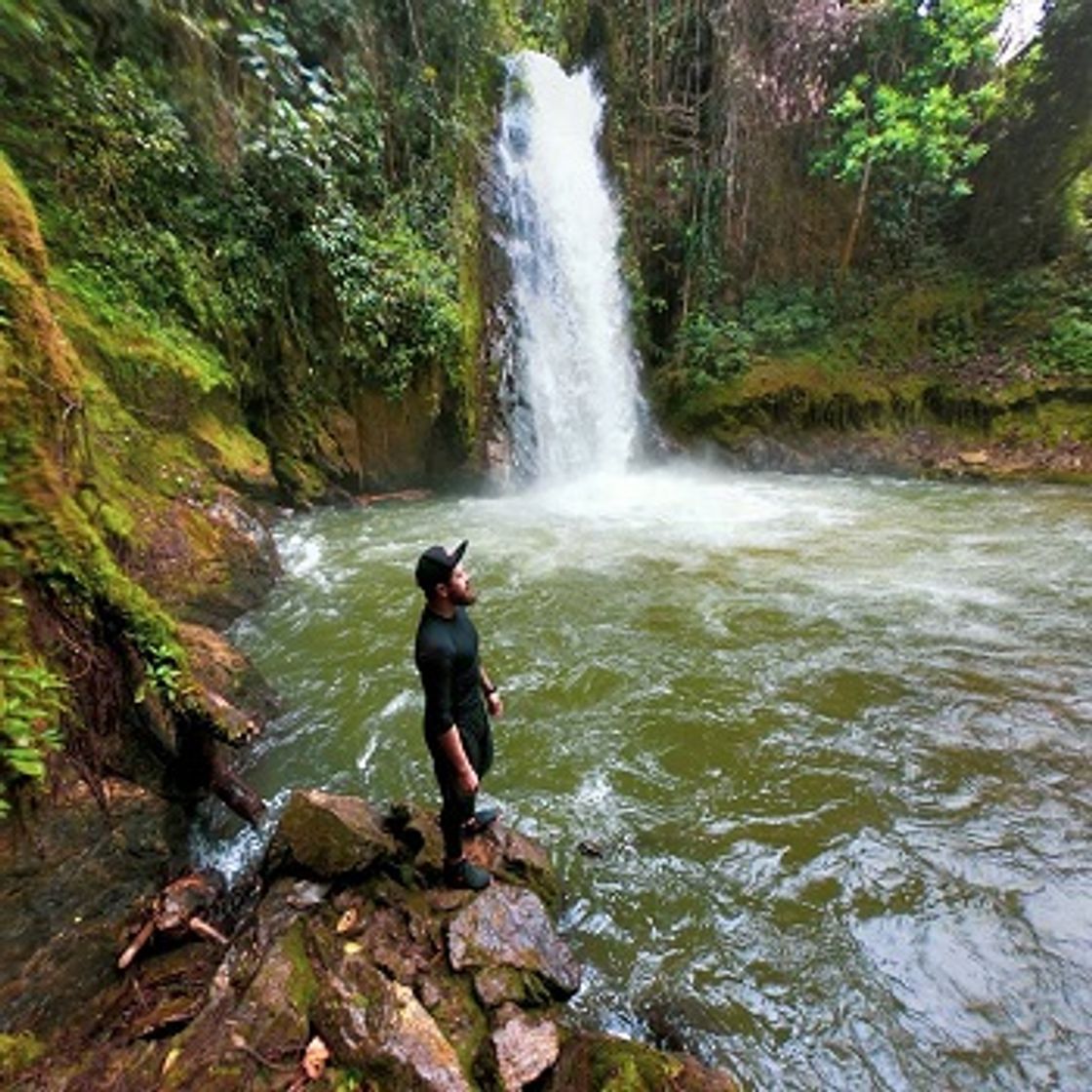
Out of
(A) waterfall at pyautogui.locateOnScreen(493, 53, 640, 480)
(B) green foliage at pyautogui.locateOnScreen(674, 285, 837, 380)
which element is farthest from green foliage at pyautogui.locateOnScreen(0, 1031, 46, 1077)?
(B) green foliage at pyautogui.locateOnScreen(674, 285, 837, 380)

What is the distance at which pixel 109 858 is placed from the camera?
275 centimetres

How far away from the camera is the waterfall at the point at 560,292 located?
40.2 feet

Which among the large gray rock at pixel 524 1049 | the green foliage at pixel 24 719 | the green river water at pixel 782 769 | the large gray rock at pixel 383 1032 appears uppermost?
the green foliage at pixel 24 719

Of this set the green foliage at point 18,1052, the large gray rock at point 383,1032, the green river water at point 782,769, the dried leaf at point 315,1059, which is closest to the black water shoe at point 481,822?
the green river water at point 782,769

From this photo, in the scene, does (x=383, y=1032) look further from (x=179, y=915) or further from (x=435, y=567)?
(x=435, y=567)

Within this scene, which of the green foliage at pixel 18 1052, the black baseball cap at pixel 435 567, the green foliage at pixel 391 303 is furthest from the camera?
the green foliage at pixel 391 303

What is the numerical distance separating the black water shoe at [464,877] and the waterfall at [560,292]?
9382 mm

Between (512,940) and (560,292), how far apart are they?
12.3 meters

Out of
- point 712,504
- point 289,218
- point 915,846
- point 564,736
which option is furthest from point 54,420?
point 712,504

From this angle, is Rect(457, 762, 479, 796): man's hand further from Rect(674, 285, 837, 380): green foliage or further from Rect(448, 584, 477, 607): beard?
Rect(674, 285, 837, 380): green foliage

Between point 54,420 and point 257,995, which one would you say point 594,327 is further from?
point 257,995

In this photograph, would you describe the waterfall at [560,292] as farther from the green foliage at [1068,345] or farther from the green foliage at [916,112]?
the green foliage at [1068,345]

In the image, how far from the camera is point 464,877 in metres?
2.75

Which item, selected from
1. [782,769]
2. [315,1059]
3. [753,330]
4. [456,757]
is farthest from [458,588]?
[753,330]
